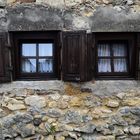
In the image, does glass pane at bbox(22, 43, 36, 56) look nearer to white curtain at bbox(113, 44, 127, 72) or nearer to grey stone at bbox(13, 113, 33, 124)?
grey stone at bbox(13, 113, 33, 124)

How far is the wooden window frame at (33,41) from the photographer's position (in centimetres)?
482

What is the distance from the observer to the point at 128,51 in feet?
16.3

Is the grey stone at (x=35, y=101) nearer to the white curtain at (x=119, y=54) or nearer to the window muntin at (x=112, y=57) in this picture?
the window muntin at (x=112, y=57)

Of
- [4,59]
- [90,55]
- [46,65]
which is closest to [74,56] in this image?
[90,55]

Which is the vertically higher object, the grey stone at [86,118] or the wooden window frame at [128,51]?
the wooden window frame at [128,51]

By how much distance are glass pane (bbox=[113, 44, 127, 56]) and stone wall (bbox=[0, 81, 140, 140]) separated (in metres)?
0.52

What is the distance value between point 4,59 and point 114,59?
1.58 meters

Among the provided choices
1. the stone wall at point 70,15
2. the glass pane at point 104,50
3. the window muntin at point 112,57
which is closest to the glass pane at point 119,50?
the window muntin at point 112,57

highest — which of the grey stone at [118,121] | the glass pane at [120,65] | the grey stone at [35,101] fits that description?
the glass pane at [120,65]

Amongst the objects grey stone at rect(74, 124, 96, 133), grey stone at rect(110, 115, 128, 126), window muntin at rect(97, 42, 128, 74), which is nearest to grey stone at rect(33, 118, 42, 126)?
grey stone at rect(74, 124, 96, 133)

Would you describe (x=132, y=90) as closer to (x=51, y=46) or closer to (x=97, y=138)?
(x=97, y=138)

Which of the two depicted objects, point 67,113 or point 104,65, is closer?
point 67,113

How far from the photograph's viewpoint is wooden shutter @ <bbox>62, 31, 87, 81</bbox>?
15.4ft

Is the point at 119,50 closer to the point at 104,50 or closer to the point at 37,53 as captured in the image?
the point at 104,50
